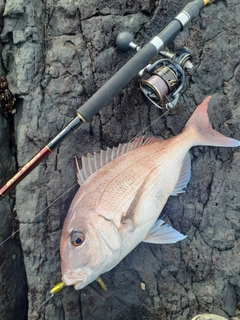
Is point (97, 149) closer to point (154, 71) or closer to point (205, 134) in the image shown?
point (154, 71)

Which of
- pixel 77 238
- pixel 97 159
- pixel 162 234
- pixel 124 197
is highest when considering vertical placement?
pixel 97 159

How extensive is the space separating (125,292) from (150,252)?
39 centimetres

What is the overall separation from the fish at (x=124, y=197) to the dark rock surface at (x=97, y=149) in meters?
0.22

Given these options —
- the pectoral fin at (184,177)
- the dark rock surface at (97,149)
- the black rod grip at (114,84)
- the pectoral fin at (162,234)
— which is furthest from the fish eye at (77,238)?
the pectoral fin at (184,177)

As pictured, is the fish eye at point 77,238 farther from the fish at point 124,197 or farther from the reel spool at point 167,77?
the reel spool at point 167,77

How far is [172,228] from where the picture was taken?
2914 millimetres

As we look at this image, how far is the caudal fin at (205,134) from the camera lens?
3037 millimetres

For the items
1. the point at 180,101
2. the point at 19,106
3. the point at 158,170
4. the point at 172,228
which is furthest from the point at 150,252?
the point at 19,106

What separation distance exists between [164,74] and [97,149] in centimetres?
82

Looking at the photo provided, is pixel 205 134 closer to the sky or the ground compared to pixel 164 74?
closer to the ground

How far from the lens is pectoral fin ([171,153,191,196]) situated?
9.94 feet

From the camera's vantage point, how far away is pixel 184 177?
306 centimetres

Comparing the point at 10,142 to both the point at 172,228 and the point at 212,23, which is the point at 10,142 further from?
the point at 212,23

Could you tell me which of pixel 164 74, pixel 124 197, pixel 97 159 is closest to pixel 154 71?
pixel 164 74
